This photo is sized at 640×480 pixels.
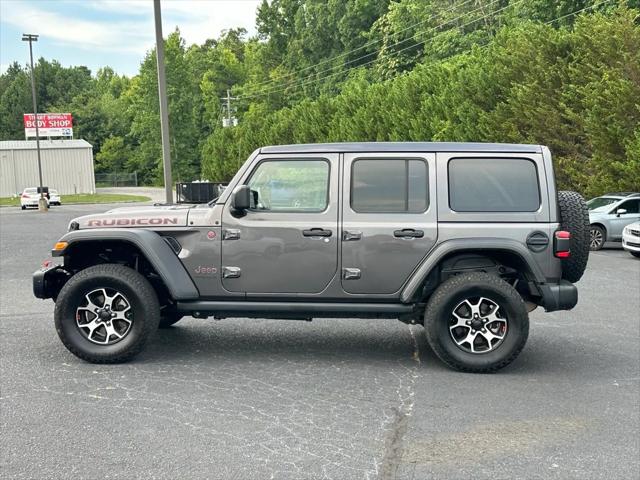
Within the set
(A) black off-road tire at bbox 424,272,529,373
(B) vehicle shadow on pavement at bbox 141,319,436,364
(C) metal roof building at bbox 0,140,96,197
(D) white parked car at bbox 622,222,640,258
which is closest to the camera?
(A) black off-road tire at bbox 424,272,529,373

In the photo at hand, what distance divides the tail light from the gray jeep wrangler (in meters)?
0.02

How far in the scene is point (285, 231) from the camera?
6.40 m

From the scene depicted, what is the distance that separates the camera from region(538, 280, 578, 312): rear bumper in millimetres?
6262

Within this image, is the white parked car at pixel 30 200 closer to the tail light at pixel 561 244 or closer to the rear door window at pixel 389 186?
the rear door window at pixel 389 186

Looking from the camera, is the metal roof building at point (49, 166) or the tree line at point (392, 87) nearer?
the tree line at point (392, 87)

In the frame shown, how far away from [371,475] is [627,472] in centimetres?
153

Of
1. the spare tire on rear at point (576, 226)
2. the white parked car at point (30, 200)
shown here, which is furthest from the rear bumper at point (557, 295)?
the white parked car at point (30, 200)

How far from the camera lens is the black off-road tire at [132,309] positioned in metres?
6.39

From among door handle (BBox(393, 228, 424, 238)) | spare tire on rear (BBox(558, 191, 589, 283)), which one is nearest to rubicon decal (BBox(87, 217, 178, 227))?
door handle (BBox(393, 228, 424, 238))

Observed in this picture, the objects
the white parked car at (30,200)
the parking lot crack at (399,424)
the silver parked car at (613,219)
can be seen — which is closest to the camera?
the parking lot crack at (399,424)

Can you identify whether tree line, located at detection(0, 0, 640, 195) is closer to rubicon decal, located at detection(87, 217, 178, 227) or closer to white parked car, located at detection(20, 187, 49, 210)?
white parked car, located at detection(20, 187, 49, 210)

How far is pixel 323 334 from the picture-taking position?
7.83m

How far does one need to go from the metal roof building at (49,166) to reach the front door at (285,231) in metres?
66.1

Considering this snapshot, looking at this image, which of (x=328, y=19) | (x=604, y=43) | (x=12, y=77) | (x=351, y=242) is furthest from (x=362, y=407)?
(x=12, y=77)
